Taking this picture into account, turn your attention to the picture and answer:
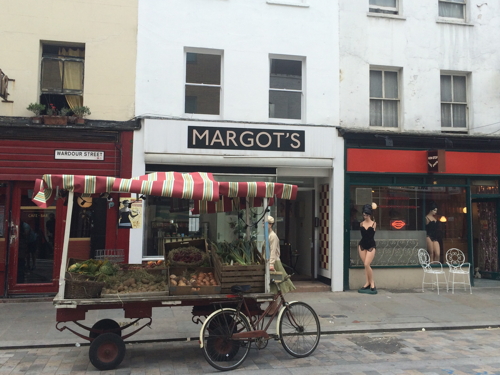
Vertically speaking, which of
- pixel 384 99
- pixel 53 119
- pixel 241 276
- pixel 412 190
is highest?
pixel 384 99

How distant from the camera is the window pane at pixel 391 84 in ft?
40.6

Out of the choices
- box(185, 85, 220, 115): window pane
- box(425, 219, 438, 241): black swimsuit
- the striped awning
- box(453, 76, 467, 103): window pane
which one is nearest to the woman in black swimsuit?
box(425, 219, 438, 241): black swimsuit

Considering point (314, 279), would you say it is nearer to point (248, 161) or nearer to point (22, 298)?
point (248, 161)

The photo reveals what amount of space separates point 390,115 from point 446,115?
5.68 ft

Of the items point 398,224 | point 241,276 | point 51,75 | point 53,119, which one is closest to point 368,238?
point 398,224

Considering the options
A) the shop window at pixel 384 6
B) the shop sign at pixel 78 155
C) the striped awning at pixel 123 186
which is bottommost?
the striped awning at pixel 123 186

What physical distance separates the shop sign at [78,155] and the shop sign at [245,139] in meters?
2.13

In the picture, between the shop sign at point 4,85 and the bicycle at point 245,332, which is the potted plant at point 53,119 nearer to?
the shop sign at point 4,85

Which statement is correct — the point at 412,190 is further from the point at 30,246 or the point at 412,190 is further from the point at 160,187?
the point at 30,246

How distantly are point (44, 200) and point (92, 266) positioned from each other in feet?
4.28

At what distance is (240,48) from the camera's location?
11.3m

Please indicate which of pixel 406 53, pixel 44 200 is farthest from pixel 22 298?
pixel 406 53

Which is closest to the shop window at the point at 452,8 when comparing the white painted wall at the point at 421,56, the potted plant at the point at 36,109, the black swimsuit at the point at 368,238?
the white painted wall at the point at 421,56

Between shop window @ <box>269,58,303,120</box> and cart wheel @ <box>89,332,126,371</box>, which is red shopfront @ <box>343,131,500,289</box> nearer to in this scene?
shop window @ <box>269,58,303,120</box>
